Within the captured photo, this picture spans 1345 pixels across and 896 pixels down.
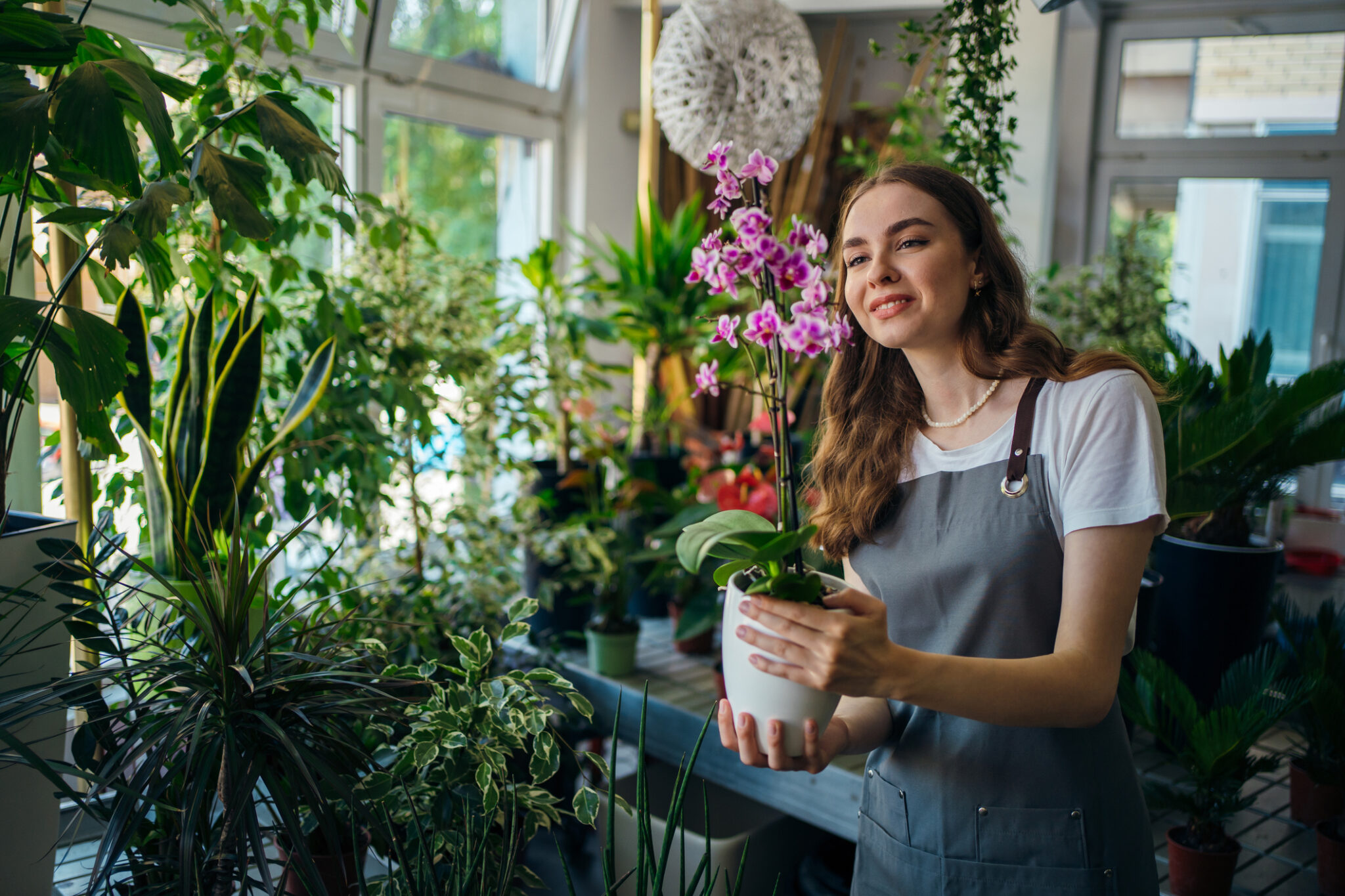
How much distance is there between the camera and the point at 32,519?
1558 millimetres

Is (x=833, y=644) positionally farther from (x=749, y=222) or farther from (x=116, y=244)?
(x=116, y=244)

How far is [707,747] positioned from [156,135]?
5.59 ft

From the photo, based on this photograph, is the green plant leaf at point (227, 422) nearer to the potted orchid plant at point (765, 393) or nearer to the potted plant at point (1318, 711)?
the potted orchid plant at point (765, 393)

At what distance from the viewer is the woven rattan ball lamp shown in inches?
117

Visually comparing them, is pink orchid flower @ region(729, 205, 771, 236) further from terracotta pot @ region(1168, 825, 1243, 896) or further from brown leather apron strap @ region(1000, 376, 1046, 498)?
terracotta pot @ region(1168, 825, 1243, 896)

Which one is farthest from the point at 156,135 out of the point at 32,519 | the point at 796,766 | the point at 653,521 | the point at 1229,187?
the point at 1229,187

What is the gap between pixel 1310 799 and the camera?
6.90 ft

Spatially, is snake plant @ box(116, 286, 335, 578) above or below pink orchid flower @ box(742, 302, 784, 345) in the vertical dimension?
below

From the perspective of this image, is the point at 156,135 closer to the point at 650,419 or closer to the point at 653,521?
the point at 653,521

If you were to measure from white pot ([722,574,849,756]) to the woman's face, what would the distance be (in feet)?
1.19

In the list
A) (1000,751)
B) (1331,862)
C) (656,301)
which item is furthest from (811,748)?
(656,301)

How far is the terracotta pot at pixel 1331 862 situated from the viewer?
1.82 metres

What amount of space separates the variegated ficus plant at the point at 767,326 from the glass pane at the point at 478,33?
9.90ft

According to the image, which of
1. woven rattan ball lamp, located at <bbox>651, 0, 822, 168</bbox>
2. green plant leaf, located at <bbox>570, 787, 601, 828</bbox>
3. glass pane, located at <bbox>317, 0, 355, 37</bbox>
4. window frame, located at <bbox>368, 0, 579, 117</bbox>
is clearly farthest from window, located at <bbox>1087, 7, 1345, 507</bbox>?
green plant leaf, located at <bbox>570, 787, 601, 828</bbox>
